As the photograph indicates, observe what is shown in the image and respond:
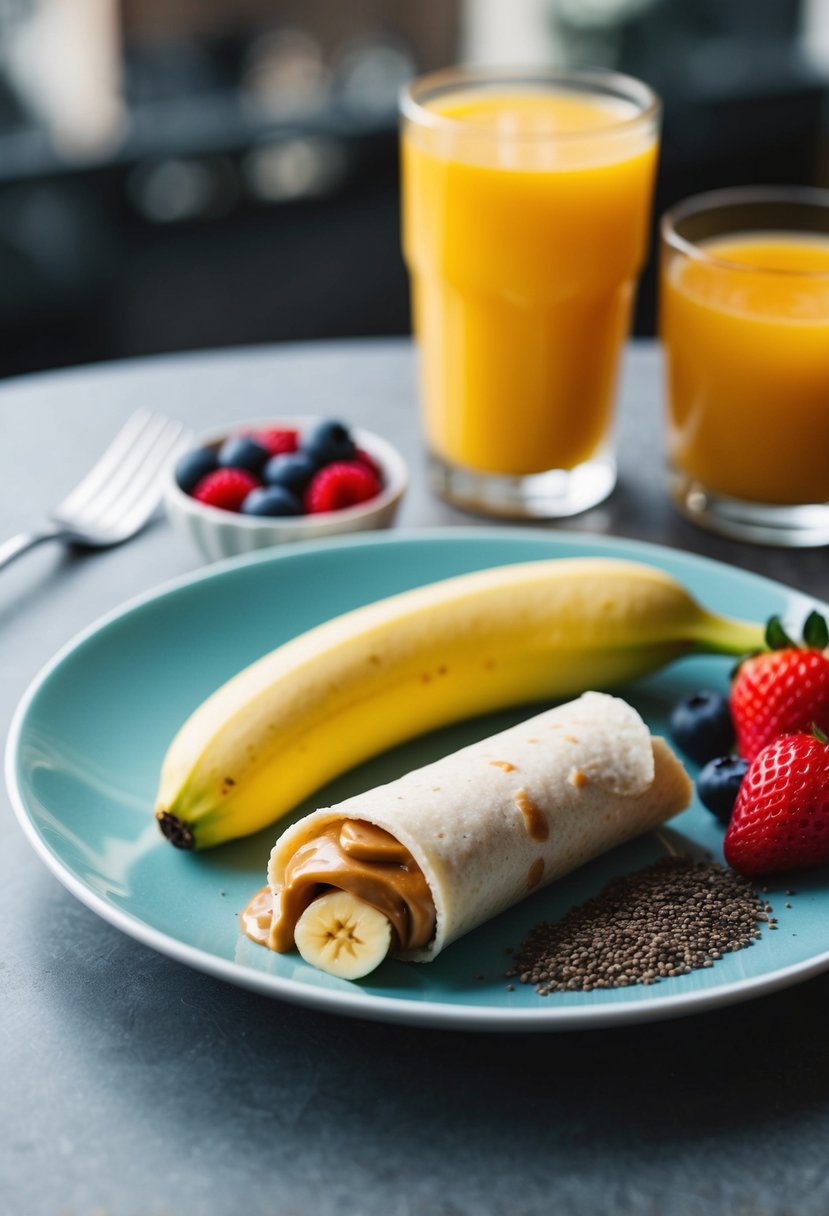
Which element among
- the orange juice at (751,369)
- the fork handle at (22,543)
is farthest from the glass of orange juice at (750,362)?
the fork handle at (22,543)

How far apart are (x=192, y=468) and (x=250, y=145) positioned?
5.90 feet

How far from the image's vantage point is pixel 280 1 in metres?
3.36

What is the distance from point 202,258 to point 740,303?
5.98 ft

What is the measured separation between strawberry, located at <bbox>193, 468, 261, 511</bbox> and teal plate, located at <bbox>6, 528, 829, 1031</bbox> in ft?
0.34

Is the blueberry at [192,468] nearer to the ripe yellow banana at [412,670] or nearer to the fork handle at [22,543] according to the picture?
the fork handle at [22,543]

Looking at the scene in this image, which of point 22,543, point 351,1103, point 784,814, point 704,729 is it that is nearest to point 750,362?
point 704,729

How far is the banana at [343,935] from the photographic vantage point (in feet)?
2.49

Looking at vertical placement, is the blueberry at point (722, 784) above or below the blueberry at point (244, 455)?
below

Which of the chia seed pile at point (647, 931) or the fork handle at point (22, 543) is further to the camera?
the fork handle at point (22, 543)

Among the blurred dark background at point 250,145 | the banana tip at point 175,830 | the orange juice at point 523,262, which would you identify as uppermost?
the orange juice at point 523,262

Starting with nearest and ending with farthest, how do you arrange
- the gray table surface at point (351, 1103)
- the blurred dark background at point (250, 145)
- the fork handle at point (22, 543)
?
the gray table surface at point (351, 1103) < the fork handle at point (22, 543) < the blurred dark background at point (250, 145)

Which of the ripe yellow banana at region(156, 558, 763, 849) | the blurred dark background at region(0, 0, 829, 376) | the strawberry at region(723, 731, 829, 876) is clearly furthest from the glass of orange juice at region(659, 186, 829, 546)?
the blurred dark background at region(0, 0, 829, 376)

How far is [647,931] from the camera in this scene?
81 centimetres

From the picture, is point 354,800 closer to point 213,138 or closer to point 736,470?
point 736,470
